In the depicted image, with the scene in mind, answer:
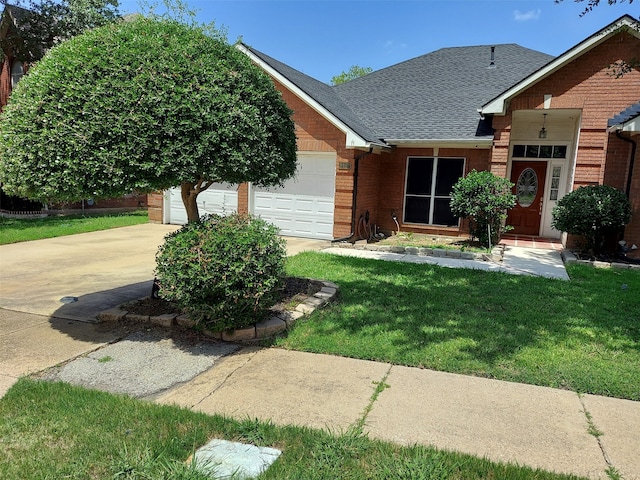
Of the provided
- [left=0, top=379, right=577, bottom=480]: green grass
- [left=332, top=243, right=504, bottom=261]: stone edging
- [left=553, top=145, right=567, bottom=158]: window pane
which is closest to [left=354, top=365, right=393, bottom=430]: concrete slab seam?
[left=0, top=379, right=577, bottom=480]: green grass

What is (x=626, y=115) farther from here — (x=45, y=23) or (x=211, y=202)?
(x=45, y=23)

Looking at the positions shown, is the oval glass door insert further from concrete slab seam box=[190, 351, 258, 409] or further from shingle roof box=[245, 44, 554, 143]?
concrete slab seam box=[190, 351, 258, 409]

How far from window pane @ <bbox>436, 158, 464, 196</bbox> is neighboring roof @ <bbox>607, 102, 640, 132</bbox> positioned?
3.81 metres

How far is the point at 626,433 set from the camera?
3279mm

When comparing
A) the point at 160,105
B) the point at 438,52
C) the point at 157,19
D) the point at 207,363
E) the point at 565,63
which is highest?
the point at 438,52

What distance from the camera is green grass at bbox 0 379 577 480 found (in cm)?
270

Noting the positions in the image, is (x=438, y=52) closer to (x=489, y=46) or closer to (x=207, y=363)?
(x=489, y=46)

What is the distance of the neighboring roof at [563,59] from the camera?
9.83m

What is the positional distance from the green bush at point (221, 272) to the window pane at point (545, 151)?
10996 mm

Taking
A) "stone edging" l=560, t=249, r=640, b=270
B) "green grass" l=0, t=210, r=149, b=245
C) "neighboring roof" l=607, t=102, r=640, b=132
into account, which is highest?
"neighboring roof" l=607, t=102, r=640, b=132

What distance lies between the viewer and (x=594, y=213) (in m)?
9.66

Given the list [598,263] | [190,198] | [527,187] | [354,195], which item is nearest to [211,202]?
[354,195]

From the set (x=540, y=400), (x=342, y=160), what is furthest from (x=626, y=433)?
(x=342, y=160)

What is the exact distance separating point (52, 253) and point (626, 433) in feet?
35.6
